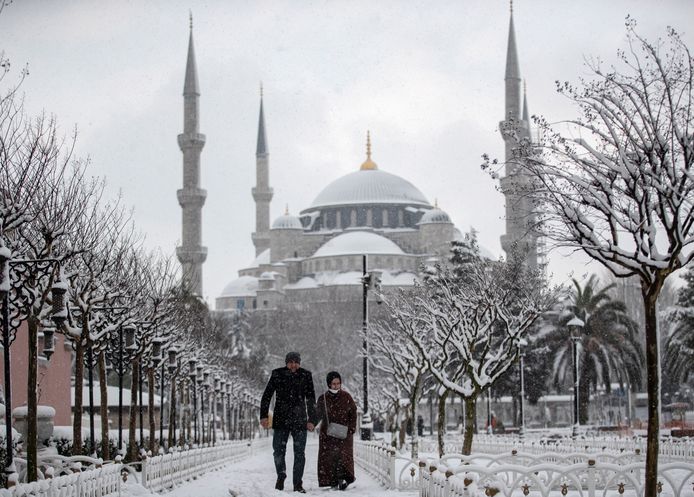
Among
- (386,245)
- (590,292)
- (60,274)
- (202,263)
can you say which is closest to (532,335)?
(590,292)

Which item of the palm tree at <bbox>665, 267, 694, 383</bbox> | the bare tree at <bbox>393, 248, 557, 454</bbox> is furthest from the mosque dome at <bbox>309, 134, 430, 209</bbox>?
the bare tree at <bbox>393, 248, 557, 454</bbox>

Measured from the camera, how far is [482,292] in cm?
2342

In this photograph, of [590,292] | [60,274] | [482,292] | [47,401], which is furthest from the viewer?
[590,292]

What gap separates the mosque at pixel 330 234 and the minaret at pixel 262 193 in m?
0.10

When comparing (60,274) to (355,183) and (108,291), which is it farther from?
(355,183)

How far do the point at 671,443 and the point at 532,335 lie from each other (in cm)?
2595

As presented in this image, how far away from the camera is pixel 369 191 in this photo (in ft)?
395

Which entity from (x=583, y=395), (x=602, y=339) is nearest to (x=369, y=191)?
(x=583, y=395)

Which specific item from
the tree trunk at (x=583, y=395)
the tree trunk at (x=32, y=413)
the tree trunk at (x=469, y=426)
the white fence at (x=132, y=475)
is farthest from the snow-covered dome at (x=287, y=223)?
the tree trunk at (x=32, y=413)

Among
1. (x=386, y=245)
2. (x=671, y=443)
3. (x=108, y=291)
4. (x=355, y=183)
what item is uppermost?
(x=355, y=183)

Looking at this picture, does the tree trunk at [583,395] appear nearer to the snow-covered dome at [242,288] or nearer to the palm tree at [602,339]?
the palm tree at [602,339]

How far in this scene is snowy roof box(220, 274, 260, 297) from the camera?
113644mm

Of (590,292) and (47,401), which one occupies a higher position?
(590,292)

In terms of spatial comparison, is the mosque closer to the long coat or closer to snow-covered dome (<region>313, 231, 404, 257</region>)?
snow-covered dome (<region>313, 231, 404, 257</region>)
